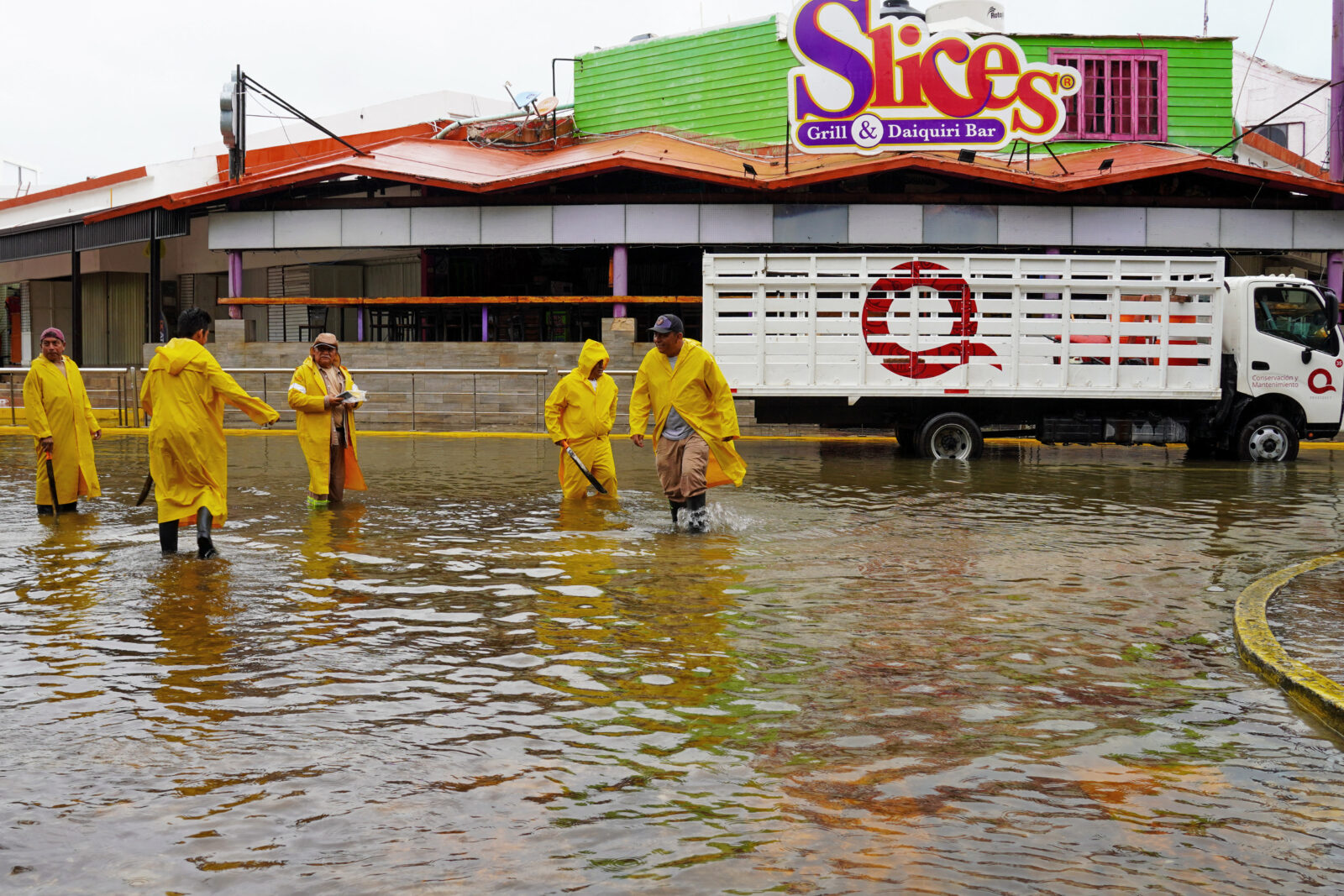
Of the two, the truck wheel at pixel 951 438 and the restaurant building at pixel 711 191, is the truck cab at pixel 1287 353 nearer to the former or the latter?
the truck wheel at pixel 951 438

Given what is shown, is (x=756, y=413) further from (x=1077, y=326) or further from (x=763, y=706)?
(x=763, y=706)

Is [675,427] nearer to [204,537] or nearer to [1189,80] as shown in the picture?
[204,537]

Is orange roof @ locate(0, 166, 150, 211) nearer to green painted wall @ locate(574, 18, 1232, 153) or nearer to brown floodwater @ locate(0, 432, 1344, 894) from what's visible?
green painted wall @ locate(574, 18, 1232, 153)

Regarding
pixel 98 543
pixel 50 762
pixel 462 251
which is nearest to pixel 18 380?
pixel 462 251

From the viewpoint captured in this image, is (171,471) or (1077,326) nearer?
(171,471)

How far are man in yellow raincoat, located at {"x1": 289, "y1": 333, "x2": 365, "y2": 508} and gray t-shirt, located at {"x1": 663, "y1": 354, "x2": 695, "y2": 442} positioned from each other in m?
2.74

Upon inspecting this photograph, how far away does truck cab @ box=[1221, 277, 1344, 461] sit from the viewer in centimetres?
1673

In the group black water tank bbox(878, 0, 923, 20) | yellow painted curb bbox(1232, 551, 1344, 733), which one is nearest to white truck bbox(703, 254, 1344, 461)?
yellow painted curb bbox(1232, 551, 1344, 733)

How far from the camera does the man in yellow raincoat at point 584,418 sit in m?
11.8

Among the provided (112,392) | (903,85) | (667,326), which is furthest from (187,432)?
(903,85)

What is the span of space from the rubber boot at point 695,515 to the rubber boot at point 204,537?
334 centimetres

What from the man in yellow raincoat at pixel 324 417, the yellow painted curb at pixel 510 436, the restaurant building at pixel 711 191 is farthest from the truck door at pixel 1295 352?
the man in yellow raincoat at pixel 324 417

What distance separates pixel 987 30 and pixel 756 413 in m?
14.3

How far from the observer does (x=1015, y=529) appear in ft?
33.1
